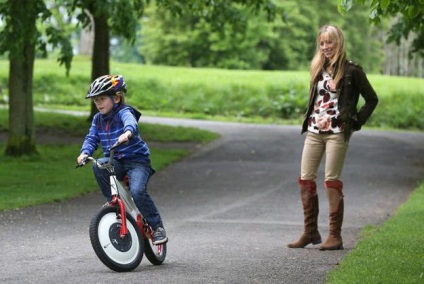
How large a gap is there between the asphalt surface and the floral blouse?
1185 millimetres

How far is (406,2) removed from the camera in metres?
8.48

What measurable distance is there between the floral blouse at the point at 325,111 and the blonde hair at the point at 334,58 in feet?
0.24

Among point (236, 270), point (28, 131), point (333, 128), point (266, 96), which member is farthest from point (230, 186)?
point (266, 96)

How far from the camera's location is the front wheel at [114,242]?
315 inches

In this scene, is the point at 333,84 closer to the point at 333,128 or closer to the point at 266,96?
the point at 333,128

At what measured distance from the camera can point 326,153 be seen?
9.85 m

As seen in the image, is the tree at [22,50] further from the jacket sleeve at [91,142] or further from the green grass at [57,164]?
the jacket sleeve at [91,142]

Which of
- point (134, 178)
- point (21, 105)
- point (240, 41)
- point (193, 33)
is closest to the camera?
point (134, 178)

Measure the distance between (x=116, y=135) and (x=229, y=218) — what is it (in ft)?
17.3

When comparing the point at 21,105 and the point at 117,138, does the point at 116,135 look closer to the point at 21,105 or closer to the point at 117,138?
the point at 117,138

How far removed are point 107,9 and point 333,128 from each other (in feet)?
22.5

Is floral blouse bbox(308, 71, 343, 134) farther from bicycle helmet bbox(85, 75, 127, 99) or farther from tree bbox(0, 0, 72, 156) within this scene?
tree bbox(0, 0, 72, 156)

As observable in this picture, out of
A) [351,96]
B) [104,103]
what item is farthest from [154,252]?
[351,96]

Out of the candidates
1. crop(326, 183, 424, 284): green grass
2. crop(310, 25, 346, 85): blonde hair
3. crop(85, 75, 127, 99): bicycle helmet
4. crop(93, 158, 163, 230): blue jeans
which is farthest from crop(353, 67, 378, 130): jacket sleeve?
crop(85, 75, 127, 99): bicycle helmet
